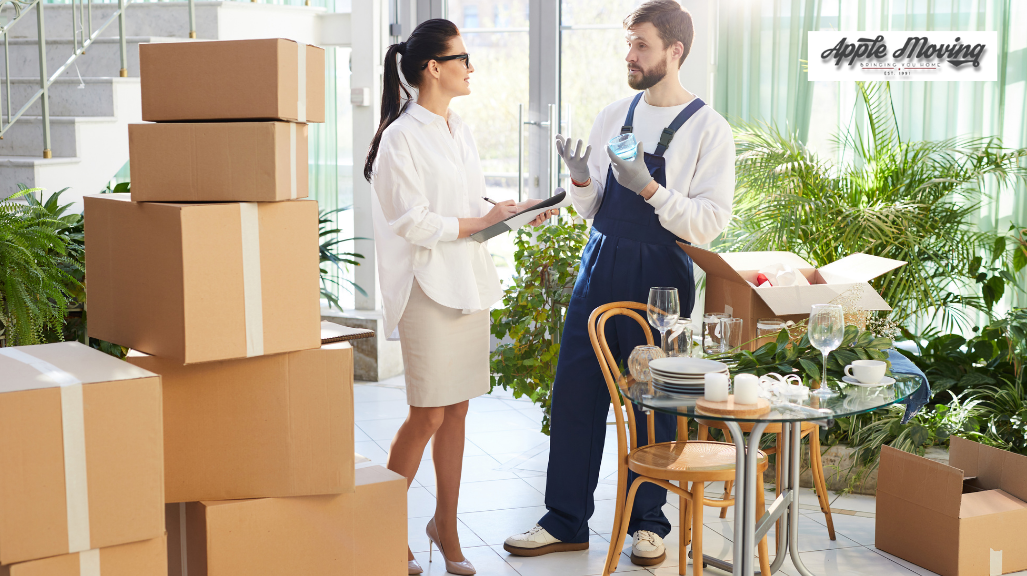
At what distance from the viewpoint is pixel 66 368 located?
177cm

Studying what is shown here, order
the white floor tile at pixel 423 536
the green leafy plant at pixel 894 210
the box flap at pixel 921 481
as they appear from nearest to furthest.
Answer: the box flap at pixel 921 481 < the white floor tile at pixel 423 536 < the green leafy plant at pixel 894 210

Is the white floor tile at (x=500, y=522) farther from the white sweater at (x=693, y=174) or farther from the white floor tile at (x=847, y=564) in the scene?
the white sweater at (x=693, y=174)

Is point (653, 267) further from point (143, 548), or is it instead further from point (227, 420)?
point (143, 548)

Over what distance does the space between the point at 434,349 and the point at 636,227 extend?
686 millimetres

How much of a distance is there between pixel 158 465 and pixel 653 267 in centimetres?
147

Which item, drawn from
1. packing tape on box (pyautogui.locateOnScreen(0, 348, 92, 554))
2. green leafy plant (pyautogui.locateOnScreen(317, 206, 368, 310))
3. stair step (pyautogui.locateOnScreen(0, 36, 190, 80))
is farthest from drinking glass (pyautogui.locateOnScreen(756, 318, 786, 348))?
stair step (pyautogui.locateOnScreen(0, 36, 190, 80))

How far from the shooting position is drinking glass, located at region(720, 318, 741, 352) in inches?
92.4

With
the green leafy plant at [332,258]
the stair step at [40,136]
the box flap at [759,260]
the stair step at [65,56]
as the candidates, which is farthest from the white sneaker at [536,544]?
the stair step at [65,56]

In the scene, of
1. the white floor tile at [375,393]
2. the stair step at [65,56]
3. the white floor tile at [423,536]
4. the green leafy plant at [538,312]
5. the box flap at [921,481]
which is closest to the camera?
the box flap at [921,481]

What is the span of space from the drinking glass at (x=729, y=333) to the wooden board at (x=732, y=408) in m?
0.34

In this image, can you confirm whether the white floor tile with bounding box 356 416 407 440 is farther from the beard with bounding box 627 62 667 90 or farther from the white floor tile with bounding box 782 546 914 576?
the beard with bounding box 627 62 667 90

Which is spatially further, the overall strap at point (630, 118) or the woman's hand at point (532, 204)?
the overall strap at point (630, 118)

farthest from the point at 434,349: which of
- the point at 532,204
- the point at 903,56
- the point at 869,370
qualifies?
the point at 903,56

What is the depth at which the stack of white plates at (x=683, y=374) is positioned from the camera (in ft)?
6.92
